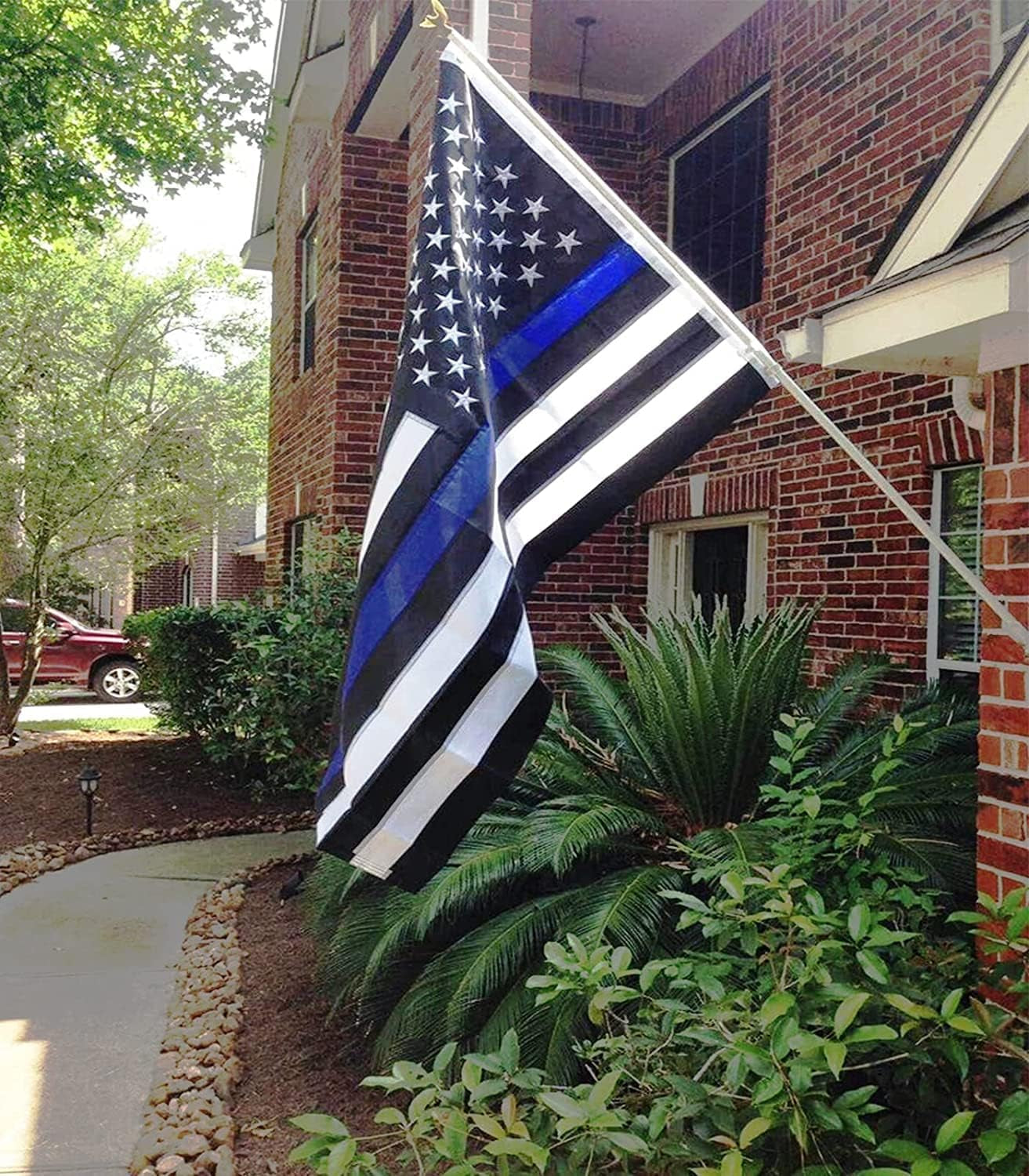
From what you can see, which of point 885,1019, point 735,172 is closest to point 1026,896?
point 885,1019

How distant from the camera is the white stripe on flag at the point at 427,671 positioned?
8.64 ft

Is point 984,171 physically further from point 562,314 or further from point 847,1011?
point 847,1011

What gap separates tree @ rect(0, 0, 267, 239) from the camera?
10.3 m

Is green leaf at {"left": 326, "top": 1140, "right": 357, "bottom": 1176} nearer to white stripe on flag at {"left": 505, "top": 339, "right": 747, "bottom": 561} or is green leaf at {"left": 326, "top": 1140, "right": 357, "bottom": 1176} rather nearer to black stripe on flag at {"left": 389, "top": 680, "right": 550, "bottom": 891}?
black stripe on flag at {"left": 389, "top": 680, "right": 550, "bottom": 891}

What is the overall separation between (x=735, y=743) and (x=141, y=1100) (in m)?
2.42

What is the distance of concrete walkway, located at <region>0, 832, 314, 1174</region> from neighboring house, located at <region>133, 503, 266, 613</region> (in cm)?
1834

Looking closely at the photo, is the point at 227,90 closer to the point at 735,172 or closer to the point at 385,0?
the point at 385,0

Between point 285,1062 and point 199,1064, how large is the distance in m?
0.30

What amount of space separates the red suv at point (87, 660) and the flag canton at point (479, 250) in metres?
15.2

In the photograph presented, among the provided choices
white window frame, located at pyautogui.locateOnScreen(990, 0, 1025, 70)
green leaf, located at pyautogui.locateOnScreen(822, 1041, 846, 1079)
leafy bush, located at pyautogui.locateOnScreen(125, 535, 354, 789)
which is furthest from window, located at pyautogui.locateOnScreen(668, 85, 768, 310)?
green leaf, located at pyautogui.locateOnScreen(822, 1041, 846, 1079)

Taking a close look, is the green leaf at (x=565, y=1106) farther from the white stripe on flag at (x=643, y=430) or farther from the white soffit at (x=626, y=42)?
the white soffit at (x=626, y=42)

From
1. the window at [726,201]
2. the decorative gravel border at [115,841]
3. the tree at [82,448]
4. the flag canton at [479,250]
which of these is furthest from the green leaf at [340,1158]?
the tree at [82,448]

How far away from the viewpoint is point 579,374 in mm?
2938

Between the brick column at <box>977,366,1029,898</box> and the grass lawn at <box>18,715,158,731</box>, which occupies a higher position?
the brick column at <box>977,366,1029,898</box>
